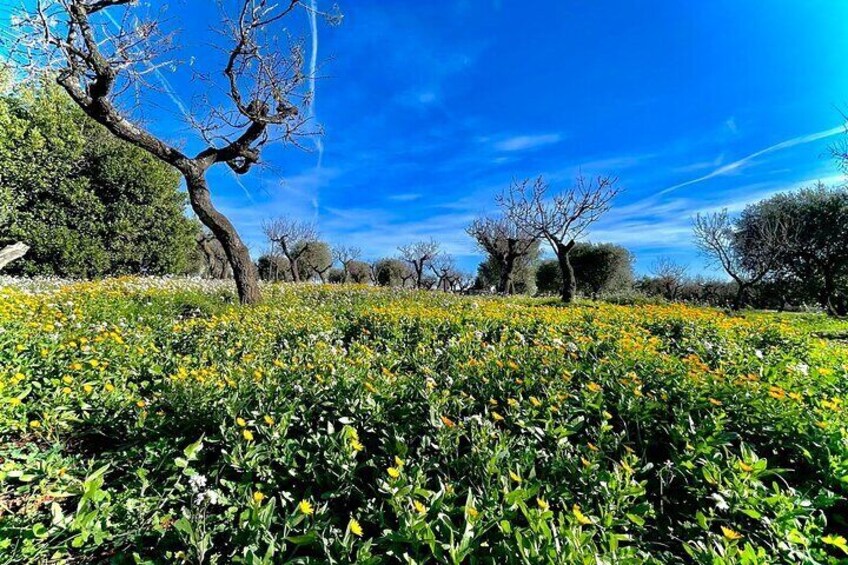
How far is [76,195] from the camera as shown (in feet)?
50.2

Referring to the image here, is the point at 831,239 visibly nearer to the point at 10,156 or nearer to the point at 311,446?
the point at 311,446

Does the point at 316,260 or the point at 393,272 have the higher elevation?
the point at 316,260

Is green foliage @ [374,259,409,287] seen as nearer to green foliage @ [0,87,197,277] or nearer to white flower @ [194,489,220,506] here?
green foliage @ [0,87,197,277]

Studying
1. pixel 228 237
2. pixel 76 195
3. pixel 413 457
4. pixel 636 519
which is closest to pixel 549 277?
pixel 228 237

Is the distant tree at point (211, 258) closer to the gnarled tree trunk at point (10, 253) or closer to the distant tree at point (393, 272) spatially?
the gnarled tree trunk at point (10, 253)

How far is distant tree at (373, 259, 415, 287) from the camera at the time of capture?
58.4 metres

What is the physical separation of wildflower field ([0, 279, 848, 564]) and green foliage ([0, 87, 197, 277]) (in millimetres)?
14632

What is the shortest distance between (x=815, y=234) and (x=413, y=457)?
120 feet

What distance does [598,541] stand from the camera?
1881mm

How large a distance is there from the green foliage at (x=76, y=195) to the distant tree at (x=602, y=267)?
36.2 m

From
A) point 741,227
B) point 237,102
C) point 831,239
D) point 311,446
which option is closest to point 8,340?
point 311,446

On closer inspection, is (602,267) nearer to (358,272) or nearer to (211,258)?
(358,272)

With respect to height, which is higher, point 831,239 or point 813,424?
point 831,239

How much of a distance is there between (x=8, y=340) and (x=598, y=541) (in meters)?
5.13
